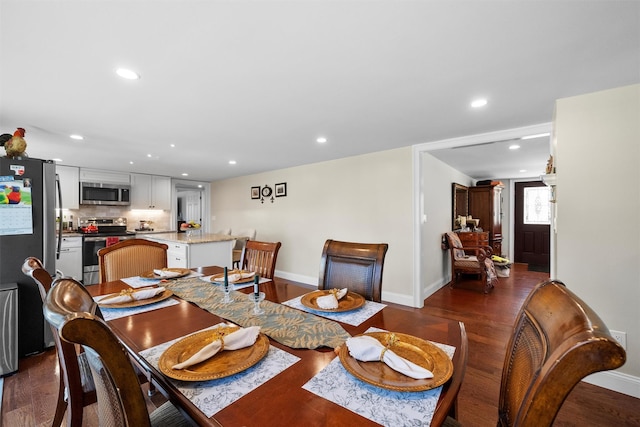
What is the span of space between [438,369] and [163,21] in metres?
1.84

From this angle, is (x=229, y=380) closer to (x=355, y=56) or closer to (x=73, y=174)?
(x=355, y=56)

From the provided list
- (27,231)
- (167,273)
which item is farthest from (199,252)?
(167,273)

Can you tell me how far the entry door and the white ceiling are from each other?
5123 mm

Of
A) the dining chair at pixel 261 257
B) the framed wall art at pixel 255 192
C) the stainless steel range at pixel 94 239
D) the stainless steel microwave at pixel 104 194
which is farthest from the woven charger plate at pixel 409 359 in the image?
the stainless steel microwave at pixel 104 194

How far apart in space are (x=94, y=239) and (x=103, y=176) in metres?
1.38

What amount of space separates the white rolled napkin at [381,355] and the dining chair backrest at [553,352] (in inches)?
9.5

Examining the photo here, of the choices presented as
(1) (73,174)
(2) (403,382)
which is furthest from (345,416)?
(1) (73,174)

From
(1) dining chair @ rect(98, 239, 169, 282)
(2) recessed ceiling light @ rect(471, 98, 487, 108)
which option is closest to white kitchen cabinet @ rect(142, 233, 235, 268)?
(1) dining chair @ rect(98, 239, 169, 282)

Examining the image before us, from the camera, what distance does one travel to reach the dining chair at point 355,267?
5.37 ft

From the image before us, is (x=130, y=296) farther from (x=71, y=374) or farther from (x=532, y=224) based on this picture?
(x=532, y=224)

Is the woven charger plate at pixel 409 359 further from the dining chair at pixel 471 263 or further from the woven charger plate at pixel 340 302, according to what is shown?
the dining chair at pixel 471 263

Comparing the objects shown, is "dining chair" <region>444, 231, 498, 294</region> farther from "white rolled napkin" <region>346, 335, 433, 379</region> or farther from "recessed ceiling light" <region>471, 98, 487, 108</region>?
"white rolled napkin" <region>346, 335, 433, 379</region>

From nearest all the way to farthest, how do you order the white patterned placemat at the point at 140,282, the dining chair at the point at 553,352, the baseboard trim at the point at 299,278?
the dining chair at the point at 553,352 → the white patterned placemat at the point at 140,282 → the baseboard trim at the point at 299,278

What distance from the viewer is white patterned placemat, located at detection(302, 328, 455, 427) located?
2.09ft
